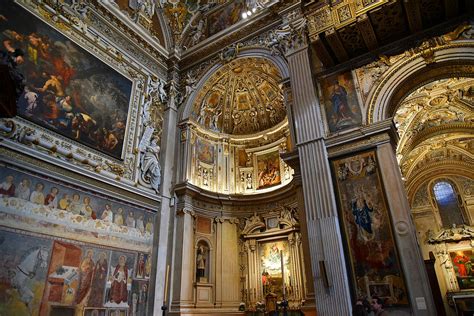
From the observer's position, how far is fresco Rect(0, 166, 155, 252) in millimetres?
7414

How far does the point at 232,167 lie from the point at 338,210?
756 centimetres

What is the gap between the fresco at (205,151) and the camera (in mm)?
13930

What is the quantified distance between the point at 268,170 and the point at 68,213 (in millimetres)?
8672

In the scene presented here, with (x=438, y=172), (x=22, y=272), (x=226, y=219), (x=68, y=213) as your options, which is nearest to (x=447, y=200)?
(x=438, y=172)

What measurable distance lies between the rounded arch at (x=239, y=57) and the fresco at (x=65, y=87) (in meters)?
2.67

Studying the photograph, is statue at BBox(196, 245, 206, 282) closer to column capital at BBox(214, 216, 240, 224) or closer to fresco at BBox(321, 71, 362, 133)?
column capital at BBox(214, 216, 240, 224)

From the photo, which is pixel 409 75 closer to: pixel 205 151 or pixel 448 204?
pixel 205 151

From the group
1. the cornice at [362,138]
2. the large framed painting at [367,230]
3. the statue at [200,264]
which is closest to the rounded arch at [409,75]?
the cornice at [362,138]

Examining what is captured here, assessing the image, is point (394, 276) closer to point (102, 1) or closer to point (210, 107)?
point (210, 107)

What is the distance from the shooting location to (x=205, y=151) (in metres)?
14.2

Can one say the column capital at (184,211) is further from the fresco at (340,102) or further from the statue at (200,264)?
the fresco at (340,102)

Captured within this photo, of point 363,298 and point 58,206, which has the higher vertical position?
point 58,206

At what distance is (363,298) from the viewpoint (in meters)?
6.97

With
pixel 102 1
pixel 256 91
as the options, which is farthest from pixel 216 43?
pixel 102 1
